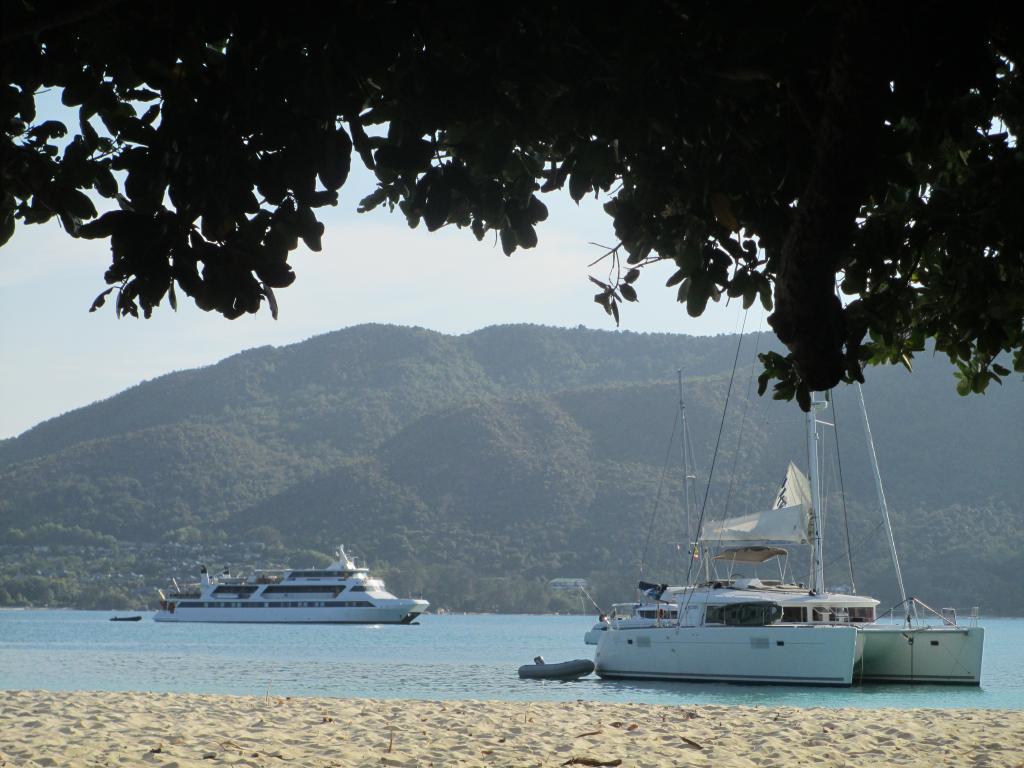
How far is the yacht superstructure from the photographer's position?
74.1m

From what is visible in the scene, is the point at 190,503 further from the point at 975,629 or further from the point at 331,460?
the point at 975,629

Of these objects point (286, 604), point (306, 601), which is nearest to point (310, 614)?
point (306, 601)

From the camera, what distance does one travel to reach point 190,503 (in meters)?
117

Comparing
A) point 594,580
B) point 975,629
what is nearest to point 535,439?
point 594,580

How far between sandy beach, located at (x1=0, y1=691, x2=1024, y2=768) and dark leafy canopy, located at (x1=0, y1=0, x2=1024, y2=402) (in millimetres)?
4754

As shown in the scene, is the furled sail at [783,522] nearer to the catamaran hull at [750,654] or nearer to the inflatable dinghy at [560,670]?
the catamaran hull at [750,654]

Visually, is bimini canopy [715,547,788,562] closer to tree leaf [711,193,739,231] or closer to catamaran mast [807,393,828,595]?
catamaran mast [807,393,828,595]

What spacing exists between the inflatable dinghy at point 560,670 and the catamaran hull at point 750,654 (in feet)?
10.8

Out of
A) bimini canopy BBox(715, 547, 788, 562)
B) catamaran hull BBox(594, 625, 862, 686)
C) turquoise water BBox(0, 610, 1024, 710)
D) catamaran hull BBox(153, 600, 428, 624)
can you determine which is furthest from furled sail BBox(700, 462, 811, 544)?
catamaran hull BBox(153, 600, 428, 624)

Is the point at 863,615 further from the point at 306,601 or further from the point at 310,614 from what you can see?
the point at 306,601

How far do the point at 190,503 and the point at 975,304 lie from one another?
11661cm

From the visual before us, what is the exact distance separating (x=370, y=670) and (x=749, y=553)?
461 inches

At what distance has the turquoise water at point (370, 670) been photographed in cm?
2366

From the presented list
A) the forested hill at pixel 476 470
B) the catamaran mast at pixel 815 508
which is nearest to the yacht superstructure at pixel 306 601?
the forested hill at pixel 476 470
